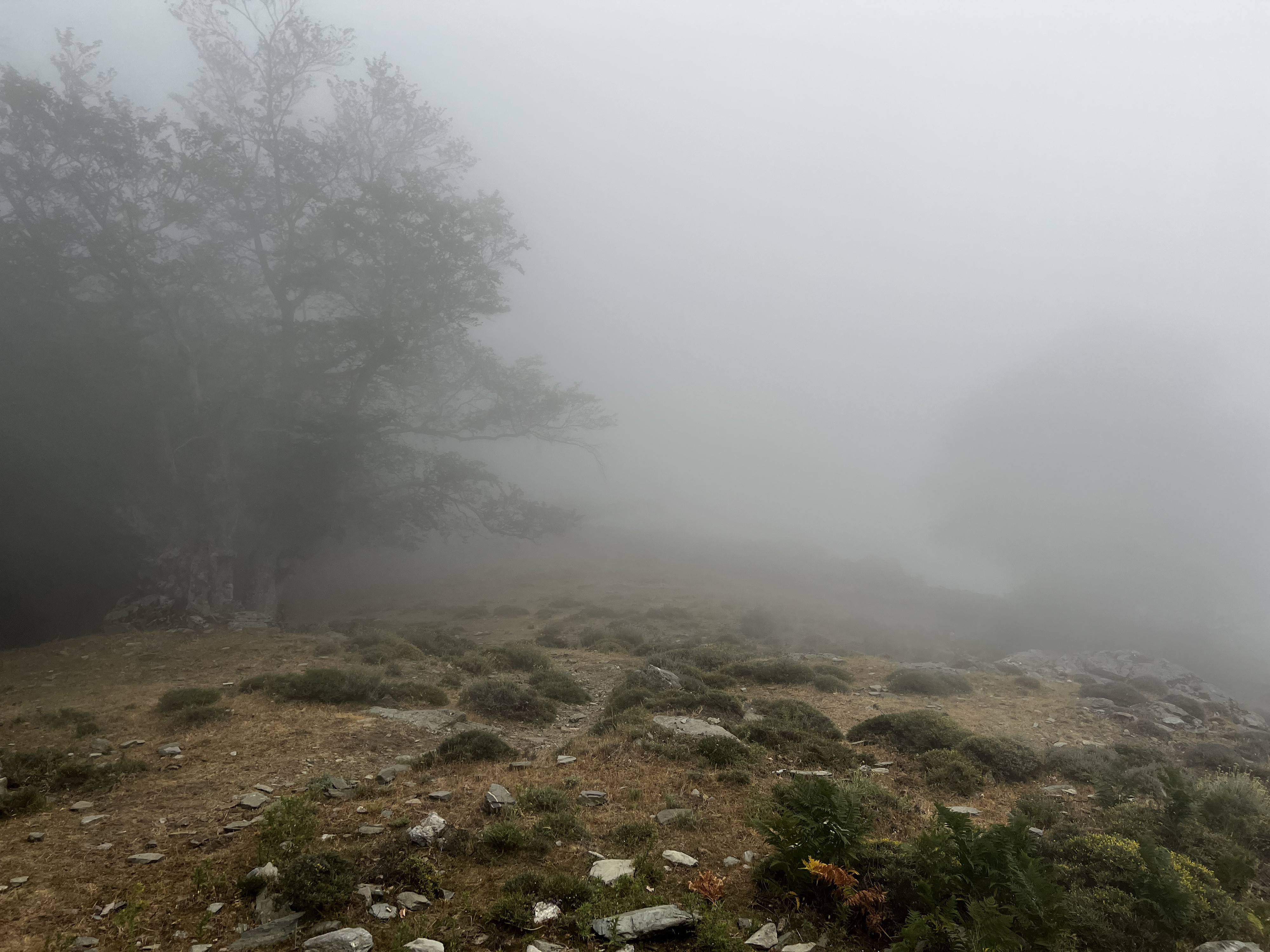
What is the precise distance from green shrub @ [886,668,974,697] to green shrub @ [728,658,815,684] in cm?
281

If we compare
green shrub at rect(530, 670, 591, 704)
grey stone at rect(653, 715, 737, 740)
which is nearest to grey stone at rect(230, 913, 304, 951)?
grey stone at rect(653, 715, 737, 740)

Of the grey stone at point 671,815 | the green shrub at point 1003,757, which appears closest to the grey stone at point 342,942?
the grey stone at point 671,815

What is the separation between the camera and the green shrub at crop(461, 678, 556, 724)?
13188 millimetres

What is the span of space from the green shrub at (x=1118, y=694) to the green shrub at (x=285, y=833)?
2212cm

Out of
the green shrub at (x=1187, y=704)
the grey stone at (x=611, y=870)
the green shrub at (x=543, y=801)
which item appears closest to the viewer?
the grey stone at (x=611, y=870)

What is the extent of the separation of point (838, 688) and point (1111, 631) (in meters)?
39.5

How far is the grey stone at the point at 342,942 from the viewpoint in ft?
15.8

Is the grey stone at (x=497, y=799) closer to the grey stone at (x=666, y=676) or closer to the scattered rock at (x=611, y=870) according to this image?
the scattered rock at (x=611, y=870)

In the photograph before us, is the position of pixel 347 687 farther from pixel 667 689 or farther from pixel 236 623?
pixel 236 623

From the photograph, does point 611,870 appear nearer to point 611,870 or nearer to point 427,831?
point 611,870

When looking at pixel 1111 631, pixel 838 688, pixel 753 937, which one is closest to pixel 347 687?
pixel 753 937

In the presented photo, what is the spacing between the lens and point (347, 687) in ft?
44.8

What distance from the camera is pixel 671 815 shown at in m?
7.84

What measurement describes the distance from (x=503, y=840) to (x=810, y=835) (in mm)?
3170
